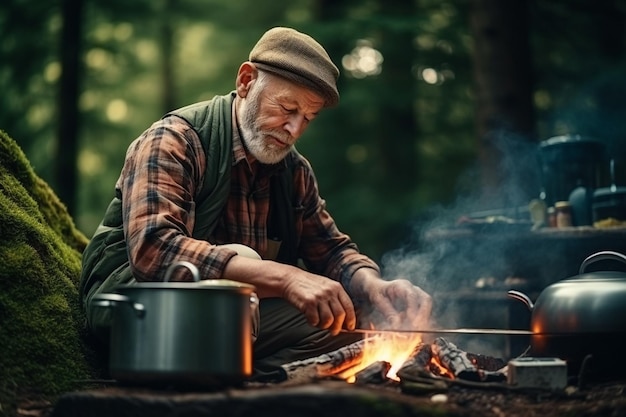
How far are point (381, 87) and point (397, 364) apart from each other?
977 centimetres

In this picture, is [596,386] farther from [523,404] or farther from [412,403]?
[412,403]

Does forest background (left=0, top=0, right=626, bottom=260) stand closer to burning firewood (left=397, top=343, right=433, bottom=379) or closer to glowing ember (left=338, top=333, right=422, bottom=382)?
glowing ember (left=338, top=333, right=422, bottom=382)

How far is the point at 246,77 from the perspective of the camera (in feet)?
13.9

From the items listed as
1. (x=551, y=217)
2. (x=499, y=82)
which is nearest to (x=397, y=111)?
(x=499, y=82)

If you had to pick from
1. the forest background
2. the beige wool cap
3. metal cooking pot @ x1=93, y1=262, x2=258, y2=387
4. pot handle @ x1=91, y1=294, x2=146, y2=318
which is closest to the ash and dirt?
metal cooking pot @ x1=93, y1=262, x2=258, y2=387

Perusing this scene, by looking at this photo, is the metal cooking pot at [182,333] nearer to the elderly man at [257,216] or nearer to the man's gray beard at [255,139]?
the elderly man at [257,216]

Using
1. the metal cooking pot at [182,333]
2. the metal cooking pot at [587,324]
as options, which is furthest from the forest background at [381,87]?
the metal cooking pot at [182,333]

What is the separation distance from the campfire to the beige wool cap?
4.06 ft

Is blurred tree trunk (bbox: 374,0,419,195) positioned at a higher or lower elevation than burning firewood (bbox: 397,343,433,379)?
higher

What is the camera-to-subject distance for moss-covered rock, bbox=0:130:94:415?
3514 mm

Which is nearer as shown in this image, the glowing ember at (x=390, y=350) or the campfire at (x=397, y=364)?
the campfire at (x=397, y=364)

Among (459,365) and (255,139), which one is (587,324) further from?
(255,139)

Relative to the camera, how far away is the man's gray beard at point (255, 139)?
13.6ft

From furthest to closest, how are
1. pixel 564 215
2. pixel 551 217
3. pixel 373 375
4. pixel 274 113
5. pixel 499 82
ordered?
1. pixel 499 82
2. pixel 551 217
3. pixel 564 215
4. pixel 274 113
5. pixel 373 375
